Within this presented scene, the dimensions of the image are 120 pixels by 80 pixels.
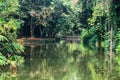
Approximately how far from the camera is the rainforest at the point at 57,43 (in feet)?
63.8

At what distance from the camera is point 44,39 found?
6181 cm

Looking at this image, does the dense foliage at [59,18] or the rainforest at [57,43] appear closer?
the rainforest at [57,43]

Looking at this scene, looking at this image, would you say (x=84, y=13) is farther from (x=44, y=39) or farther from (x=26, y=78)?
(x=26, y=78)

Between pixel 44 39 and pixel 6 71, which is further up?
pixel 6 71

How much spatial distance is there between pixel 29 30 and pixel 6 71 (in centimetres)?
4252

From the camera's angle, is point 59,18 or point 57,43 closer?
point 57,43

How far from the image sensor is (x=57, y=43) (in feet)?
200

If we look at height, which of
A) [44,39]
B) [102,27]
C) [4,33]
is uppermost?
[4,33]

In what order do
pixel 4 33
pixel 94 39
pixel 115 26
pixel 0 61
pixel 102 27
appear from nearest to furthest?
pixel 0 61, pixel 4 33, pixel 115 26, pixel 102 27, pixel 94 39

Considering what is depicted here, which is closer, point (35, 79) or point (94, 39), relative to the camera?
point (35, 79)

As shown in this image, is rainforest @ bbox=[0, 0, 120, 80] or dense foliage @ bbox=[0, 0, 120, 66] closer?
rainforest @ bbox=[0, 0, 120, 80]

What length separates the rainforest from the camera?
19438 mm

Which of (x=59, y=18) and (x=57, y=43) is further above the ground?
(x=59, y=18)

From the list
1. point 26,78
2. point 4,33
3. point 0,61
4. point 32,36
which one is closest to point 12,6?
point 4,33
